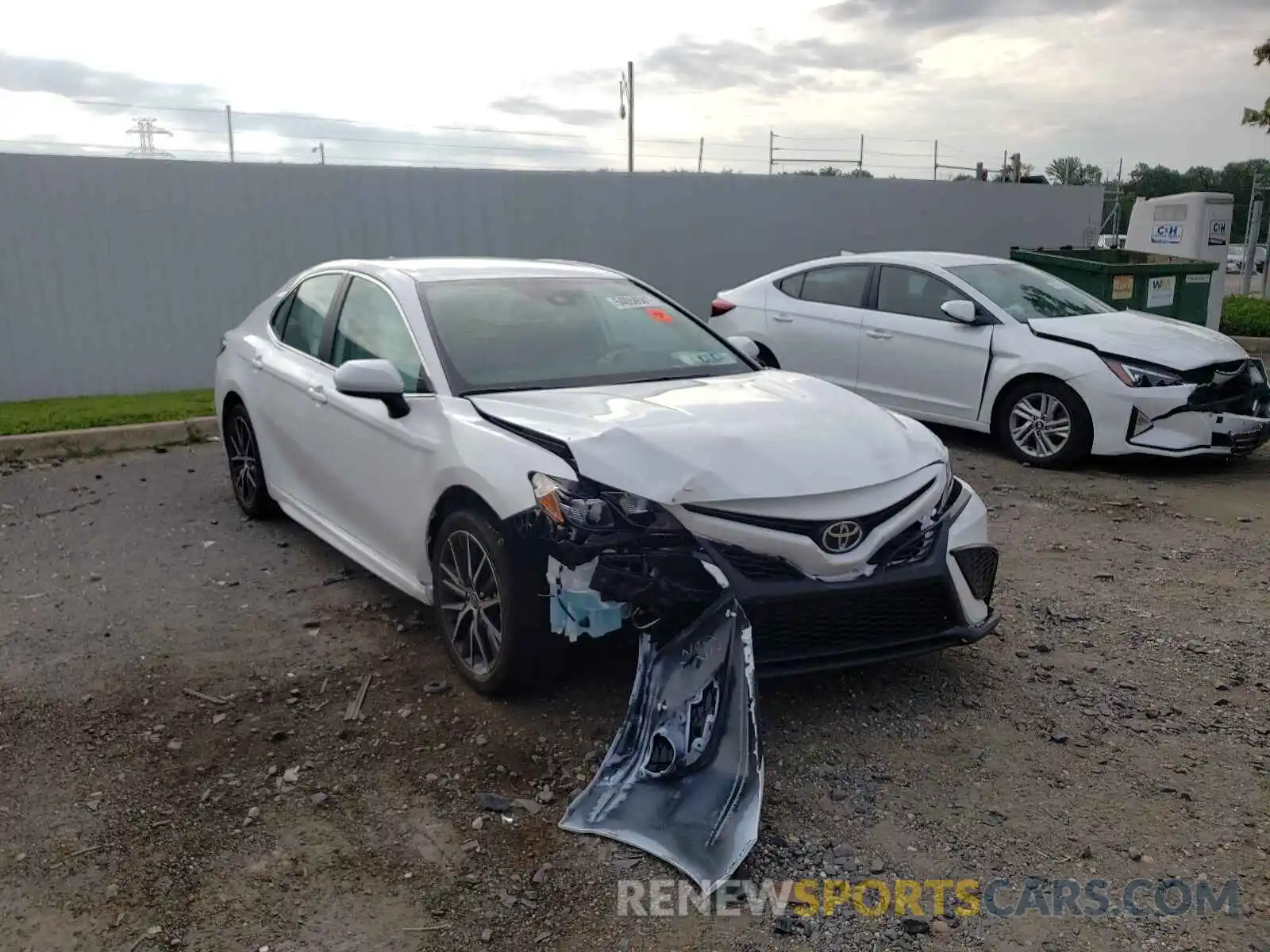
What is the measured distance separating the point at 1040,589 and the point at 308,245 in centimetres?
876

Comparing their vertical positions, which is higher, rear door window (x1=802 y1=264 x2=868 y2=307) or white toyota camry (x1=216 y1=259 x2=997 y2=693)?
rear door window (x1=802 y1=264 x2=868 y2=307)

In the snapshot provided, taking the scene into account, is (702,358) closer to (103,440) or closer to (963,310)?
(963,310)

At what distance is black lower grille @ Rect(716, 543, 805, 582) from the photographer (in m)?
3.51

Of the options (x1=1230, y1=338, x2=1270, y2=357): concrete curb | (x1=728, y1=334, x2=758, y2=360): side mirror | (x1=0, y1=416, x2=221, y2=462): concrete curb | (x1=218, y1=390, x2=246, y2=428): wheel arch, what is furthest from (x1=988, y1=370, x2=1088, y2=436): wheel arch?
(x1=1230, y1=338, x2=1270, y2=357): concrete curb

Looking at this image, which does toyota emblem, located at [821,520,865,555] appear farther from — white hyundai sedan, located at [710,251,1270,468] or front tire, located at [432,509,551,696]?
white hyundai sedan, located at [710,251,1270,468]

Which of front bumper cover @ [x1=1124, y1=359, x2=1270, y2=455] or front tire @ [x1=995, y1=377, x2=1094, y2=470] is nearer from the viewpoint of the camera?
front bumper cover @ [x1=1124, y1=359, x2=1270, y2=455]

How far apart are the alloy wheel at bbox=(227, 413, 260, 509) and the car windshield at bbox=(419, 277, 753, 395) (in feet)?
6.45

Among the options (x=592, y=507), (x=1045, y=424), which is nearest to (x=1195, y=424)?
(x=1045, y=424)

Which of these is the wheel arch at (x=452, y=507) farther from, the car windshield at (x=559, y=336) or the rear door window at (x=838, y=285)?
the rear door window at (x=838, y=285)

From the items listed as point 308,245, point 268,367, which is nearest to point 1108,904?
point 268,367

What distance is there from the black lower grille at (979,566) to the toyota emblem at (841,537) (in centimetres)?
45

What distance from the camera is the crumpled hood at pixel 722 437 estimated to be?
3.58 meters

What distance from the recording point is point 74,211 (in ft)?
33.7

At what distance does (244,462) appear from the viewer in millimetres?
6398
